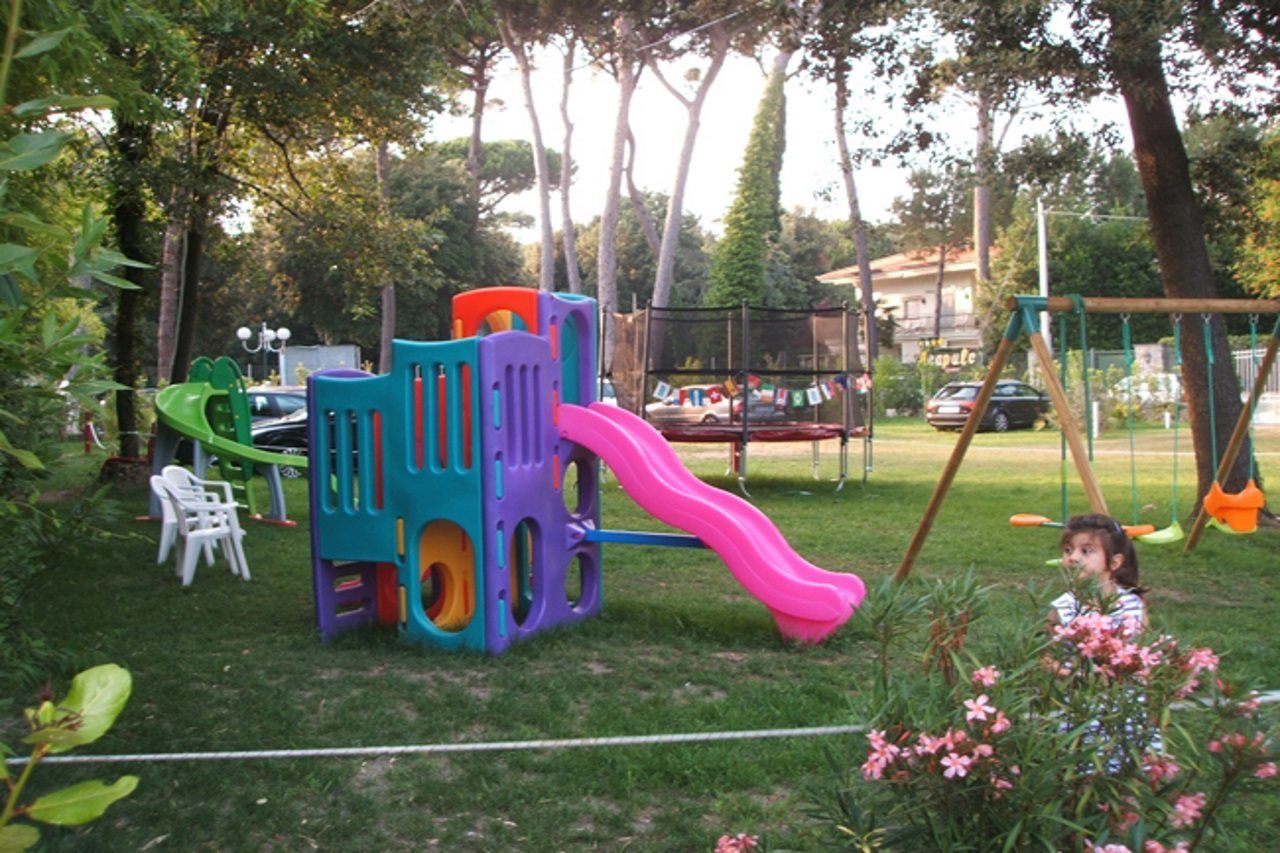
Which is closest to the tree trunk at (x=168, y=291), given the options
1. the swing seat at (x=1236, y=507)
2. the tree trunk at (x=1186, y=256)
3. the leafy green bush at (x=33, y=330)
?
the tree trunk at (x=1186, y=256)

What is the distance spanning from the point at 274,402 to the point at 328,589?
46.8ft

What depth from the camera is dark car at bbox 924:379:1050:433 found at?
31.7 metres

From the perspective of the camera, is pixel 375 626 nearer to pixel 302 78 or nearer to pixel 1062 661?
pixel 1062 661

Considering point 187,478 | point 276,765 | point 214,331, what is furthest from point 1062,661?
point 214,331

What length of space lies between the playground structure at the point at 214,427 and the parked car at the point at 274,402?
20.9ft

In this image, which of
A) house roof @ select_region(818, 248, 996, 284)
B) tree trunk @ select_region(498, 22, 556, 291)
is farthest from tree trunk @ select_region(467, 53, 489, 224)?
house roof @ select_region(818, 248, 996, 284)

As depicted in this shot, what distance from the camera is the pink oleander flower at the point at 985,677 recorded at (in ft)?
7.55

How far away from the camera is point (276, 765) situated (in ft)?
15.5

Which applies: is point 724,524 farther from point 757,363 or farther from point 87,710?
point 757,363

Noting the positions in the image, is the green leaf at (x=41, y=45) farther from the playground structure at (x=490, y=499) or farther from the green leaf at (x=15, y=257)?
the playground structure at (x=490, y=499)

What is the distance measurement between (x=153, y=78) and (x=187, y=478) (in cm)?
480

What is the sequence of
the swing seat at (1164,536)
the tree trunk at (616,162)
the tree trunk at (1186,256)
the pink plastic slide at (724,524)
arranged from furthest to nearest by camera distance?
1. the tree trunk at (616,162)
2. the tree trunk at (1186,256)
3. the swing seat at (1164,536)
4. the pink plastic slide at (724,524)

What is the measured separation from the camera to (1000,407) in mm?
31594

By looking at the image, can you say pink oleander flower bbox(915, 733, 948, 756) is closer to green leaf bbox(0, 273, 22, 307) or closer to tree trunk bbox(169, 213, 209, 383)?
green leaf bbox(0, 273, 22, 307)
